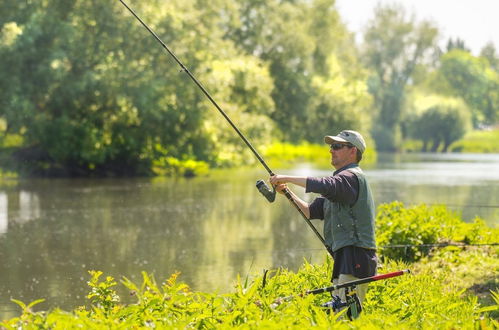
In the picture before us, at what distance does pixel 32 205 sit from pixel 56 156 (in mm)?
11595

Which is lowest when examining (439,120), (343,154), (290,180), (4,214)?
(4,214)

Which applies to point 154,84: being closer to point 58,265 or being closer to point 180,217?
point 180,217

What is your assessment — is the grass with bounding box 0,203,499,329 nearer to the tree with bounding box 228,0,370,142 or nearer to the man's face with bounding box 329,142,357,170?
the man's face with bounding box 329,142,357,170

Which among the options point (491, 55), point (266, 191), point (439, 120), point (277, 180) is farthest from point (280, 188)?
point (491, 55)

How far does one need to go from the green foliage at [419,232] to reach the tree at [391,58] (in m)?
64.7

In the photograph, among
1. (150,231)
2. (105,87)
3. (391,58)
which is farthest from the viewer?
(391,58)

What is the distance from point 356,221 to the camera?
5.13 m

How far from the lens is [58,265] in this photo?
12914 millimetres

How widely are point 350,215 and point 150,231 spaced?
12.3 metres

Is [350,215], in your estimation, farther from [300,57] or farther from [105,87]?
[300,57]

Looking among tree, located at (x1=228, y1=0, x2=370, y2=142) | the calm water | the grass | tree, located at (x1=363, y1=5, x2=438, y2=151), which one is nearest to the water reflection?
the calm water

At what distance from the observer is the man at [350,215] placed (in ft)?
16.6

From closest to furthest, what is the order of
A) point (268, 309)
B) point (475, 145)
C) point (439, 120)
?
point (268, 309) < point (439, 120) < point (475, 145)

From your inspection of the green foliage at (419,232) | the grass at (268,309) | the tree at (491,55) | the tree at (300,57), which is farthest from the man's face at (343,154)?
the tree at (491,55)
